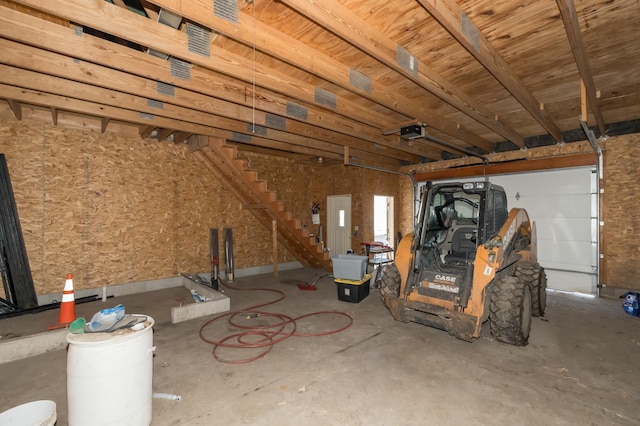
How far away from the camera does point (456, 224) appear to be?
15.8ft

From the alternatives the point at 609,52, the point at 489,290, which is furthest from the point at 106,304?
the point at 609,52

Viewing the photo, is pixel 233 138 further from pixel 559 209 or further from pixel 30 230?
pixel 559 209

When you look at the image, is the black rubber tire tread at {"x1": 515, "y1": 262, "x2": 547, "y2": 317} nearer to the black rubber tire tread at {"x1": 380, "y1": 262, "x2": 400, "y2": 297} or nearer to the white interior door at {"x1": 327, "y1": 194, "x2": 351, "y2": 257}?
the black rubber tire tread at {"x1": 380, "y1": 262, "x2": 400, "y2": 297}

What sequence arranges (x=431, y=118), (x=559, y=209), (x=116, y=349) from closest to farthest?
(x=116, y=349), (x=431, y=118), (x=559, y=209)

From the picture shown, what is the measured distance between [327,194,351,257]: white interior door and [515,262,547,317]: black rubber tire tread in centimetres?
505

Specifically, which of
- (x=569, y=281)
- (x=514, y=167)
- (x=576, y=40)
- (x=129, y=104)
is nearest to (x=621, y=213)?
(x=569, y=281)

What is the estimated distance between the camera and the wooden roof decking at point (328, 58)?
8.32 ft

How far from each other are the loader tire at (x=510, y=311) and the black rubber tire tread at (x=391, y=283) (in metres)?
1.25

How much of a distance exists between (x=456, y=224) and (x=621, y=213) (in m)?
3.91

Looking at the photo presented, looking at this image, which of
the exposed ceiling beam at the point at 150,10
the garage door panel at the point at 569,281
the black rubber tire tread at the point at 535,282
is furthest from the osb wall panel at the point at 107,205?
the garage door panel at the point at 569,281

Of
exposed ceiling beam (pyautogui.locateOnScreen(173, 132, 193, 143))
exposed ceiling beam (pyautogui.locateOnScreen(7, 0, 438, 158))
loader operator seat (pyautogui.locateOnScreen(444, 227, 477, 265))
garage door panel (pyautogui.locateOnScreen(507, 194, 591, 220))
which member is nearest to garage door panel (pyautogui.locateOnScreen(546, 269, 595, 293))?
garage door panel (pyautogui.locateOnScreen(507, 194, 591, 220))

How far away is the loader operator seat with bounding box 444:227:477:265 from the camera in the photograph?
14.5 ft

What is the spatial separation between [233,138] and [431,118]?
Answer: 3.99 meters

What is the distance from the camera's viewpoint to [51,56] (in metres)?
3.12
